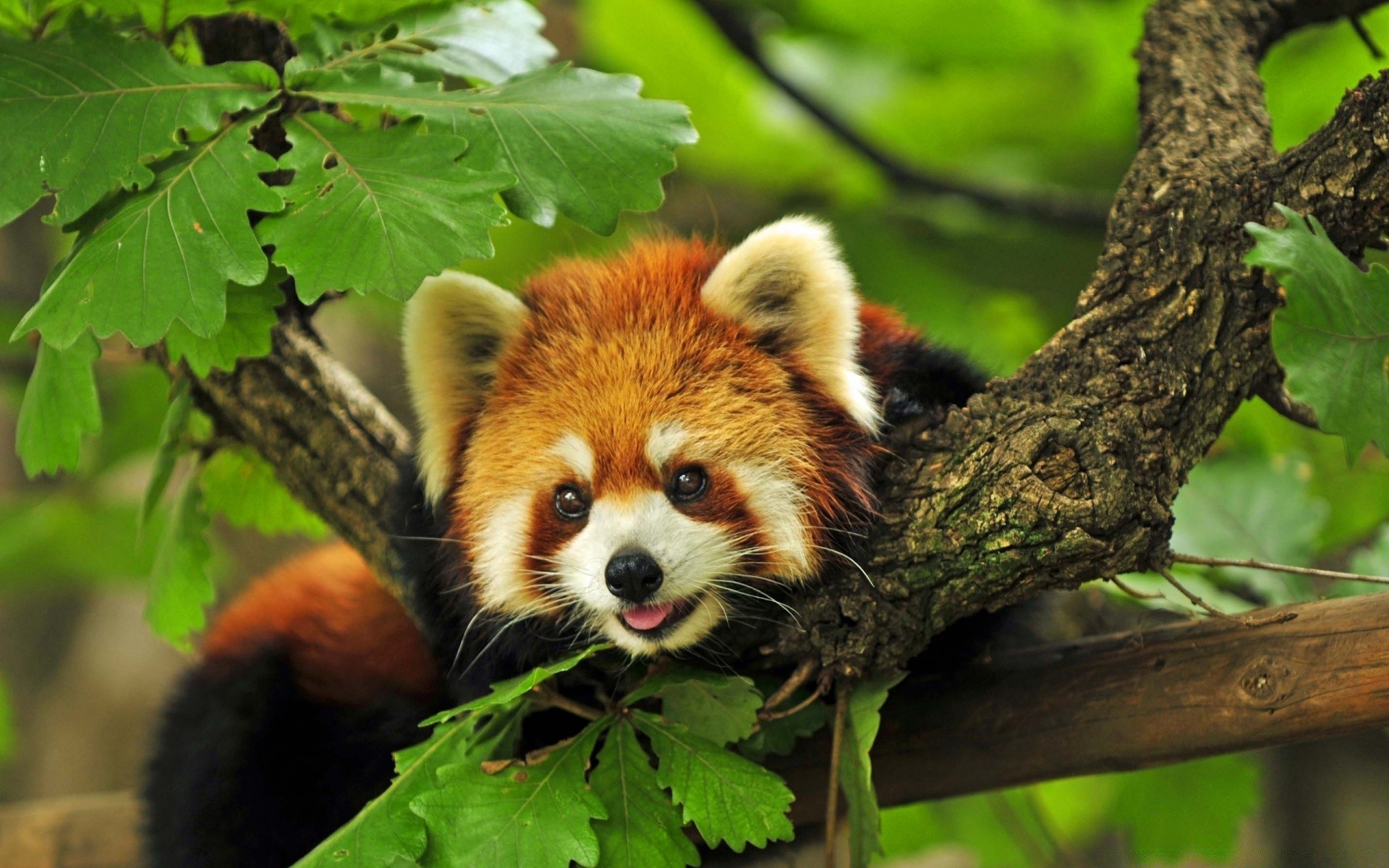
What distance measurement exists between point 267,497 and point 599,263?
923 millimetres

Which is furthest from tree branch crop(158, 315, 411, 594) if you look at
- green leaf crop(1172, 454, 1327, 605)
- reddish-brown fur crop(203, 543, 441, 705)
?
green leaf crop(1172, 454, 1327, 605)

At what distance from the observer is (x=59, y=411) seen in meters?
1.72

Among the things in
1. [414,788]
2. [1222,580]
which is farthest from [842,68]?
[414,788]

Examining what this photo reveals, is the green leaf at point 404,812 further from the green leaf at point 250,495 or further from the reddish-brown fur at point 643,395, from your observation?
the green leaf at point 250,495

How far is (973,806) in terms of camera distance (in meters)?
3.43

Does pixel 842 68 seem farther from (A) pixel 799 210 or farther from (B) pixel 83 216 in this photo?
(B) pixel 83 216

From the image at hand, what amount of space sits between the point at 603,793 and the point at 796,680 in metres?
0.34

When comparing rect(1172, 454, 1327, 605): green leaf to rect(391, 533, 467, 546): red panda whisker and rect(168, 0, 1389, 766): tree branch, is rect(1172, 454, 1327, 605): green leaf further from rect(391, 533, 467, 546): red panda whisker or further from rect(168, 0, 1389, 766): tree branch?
rect(391, 533, 467, 546): red panda whisker

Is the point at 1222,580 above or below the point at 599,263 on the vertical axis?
below

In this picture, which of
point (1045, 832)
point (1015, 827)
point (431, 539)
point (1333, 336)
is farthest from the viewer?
point (1015, 827)

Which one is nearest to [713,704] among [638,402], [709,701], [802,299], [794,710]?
[709,701]

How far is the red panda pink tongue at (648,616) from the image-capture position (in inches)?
67.2

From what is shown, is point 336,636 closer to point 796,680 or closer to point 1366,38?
point 796,680

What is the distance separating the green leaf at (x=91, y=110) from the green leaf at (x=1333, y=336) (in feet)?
4.46
